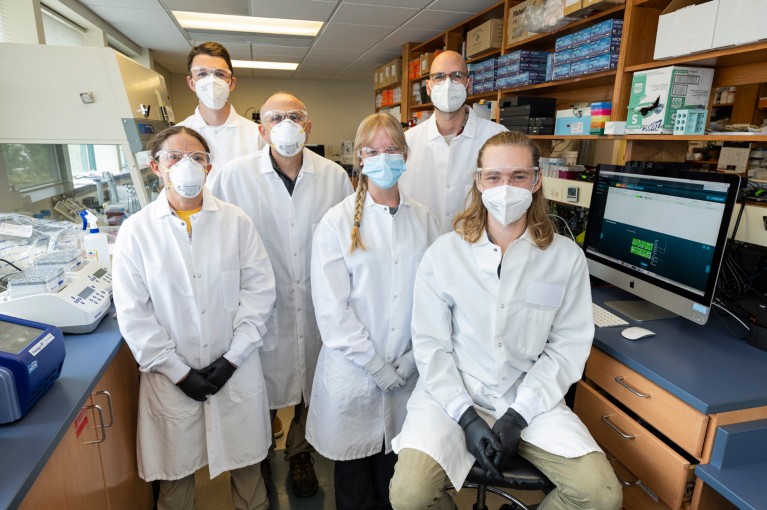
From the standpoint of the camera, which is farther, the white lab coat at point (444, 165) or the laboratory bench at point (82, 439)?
the white lab coat at point (444, 165)

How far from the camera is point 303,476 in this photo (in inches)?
79.1

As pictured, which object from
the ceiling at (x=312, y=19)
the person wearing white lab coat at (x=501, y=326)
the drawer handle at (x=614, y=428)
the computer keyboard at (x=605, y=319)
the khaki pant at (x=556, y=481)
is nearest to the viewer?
the khaki pant at (x=556, y=481)

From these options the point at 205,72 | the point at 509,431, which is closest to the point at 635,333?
the point at 509,431

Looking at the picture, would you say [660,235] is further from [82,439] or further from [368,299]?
Answer: [82,439]

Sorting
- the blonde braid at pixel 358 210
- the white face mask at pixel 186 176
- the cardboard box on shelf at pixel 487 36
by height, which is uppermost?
the cardboard box on shelf at pixel 487 36

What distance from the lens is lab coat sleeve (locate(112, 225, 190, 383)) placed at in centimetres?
140

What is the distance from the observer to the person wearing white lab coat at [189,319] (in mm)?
1457

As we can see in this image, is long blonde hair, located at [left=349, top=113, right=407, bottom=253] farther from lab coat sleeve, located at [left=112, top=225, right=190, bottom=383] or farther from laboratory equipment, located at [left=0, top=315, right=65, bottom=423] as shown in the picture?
laboratory equipment, located at [left=0, top=315, right=65, bottom=423]

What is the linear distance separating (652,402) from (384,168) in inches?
43.6

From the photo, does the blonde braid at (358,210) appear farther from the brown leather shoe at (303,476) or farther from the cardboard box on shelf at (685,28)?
the cardboard box on shelf at (685,28)

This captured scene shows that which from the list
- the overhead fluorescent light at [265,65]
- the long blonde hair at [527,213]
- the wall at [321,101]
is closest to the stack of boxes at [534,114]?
the long blonde hair at [527,213]

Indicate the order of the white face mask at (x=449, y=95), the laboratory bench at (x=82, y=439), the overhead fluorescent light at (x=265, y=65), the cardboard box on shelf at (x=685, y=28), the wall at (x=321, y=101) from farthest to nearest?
the wall at (x=321, y=101), the overhead fluorescent light at (x=265, y=65), the white face mask at (x=449, y=95), the cardboard box on shelf at (x=685, y=28), the laboratory bench at (x=82, y=439)

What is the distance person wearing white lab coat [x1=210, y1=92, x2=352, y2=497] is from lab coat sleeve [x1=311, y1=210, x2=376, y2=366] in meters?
0.28

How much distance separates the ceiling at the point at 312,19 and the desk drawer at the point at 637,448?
10.6ft
